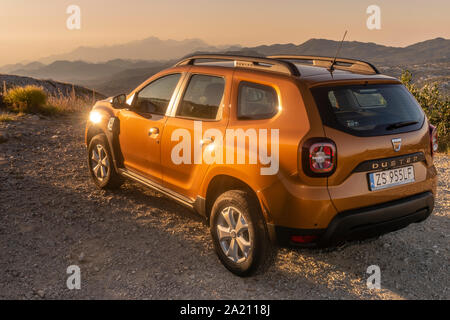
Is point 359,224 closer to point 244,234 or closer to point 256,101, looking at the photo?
point 244,234

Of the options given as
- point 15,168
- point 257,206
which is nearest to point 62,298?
point 257,206

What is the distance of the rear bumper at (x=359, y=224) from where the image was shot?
2.89m

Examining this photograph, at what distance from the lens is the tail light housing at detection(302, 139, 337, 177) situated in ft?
9.15

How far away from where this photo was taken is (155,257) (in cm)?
385

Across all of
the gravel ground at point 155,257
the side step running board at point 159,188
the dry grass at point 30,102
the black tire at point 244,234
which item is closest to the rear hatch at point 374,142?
the black tire at point 244,234

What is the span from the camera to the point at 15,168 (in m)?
6.55

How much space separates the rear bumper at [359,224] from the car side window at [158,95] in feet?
6.29

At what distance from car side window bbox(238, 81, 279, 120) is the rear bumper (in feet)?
2.86

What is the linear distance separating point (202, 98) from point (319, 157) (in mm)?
1437

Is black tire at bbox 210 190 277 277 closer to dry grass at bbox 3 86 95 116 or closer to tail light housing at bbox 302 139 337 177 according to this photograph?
tail light housing at bbox 302 139 337 177

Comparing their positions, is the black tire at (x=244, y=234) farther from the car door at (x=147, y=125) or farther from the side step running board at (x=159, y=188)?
the car door at (x=147, y=125)

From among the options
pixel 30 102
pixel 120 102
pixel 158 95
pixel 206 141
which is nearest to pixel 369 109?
pixel 206 141
